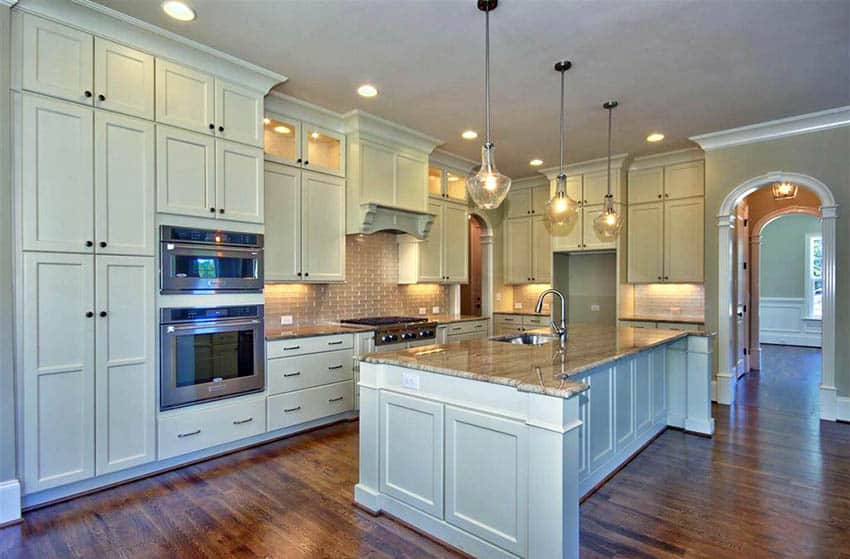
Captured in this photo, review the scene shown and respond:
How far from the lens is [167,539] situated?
8.00ft

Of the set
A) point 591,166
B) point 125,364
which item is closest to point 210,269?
point 125,364

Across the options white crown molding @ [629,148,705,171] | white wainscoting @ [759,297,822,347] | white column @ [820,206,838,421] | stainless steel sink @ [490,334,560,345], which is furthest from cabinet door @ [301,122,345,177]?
white wainscoting @ [759,297,822,347]

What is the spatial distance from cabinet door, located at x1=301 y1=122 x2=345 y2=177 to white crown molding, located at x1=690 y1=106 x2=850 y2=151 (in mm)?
3740

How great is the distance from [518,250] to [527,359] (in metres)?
4.60

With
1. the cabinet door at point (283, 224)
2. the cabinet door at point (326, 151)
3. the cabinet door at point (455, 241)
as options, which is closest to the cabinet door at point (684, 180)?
the cabinet door at point (455, 241)

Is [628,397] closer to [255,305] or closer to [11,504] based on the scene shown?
[255,305]

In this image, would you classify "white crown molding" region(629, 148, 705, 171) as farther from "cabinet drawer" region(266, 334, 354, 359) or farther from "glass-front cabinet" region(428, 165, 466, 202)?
"cabinet drawer" region(266, 334, 354, 359)

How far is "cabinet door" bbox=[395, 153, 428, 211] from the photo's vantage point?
507 centimetres

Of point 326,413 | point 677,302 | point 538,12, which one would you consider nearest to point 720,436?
point 677,302

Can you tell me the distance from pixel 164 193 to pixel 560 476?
2958 millimetres

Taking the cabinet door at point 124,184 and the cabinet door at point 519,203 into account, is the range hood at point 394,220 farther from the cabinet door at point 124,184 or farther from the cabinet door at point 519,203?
the cabinet door at point 519,203

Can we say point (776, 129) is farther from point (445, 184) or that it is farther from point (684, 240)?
point (445, 184)

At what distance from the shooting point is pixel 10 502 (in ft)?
8.41

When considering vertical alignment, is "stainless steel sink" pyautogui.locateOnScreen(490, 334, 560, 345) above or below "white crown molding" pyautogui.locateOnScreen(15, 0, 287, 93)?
below
